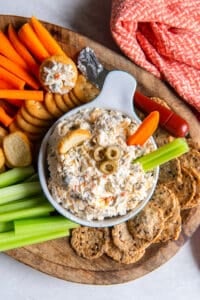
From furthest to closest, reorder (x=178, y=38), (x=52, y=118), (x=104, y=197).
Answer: (x=178, y=38)
(x=52, y=118)
(x=104, y=197)

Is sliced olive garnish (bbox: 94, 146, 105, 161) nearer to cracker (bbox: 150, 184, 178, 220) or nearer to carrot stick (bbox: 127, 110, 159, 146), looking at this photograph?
carrot stick (bbox: 127, 110, 159, 146)

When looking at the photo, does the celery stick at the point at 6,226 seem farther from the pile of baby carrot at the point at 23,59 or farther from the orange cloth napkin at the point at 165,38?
the orange cloth napkin at the point at 165,38

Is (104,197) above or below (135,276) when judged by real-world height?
above

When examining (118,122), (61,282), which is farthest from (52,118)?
(61,282)

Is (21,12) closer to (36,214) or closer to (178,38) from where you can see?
(178,38)

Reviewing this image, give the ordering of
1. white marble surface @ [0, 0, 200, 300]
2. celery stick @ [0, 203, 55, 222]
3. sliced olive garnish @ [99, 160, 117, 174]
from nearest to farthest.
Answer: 1. sliced olive garnish @ [99, 160, 117, 174]
2. celery stick @ [0, 203, 55, 222]
3. white marble surface @ [0, 0, 200, 300]

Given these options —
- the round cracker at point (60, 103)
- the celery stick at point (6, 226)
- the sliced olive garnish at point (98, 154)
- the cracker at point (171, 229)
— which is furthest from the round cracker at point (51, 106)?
the cracker at point (171, 229)

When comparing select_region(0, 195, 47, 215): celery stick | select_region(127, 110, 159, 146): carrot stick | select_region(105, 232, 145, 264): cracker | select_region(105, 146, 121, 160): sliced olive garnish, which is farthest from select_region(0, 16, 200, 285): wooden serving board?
select_region(105, 146, 121, 160): sliced olive garnish

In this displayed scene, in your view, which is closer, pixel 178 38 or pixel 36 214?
pixel 36 214
